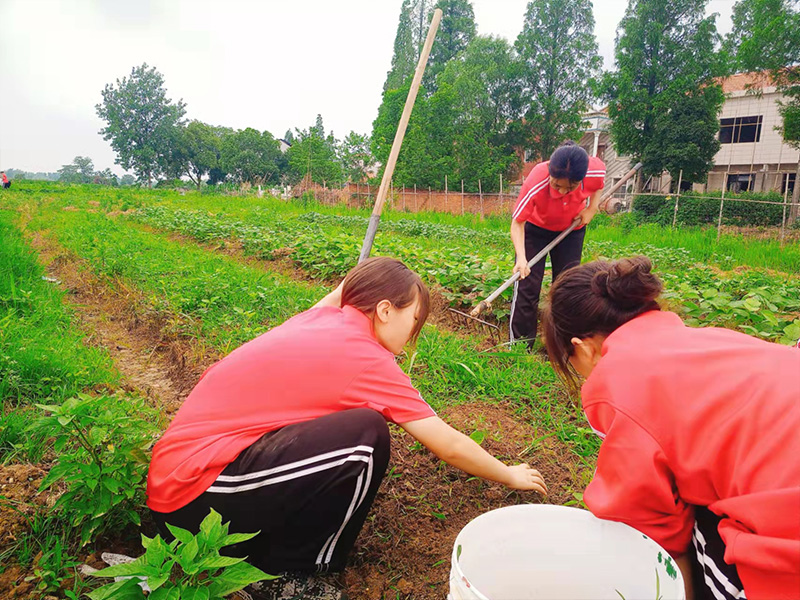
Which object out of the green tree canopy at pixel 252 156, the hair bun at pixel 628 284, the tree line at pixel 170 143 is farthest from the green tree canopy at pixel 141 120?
the hair bun at pixel 628 284

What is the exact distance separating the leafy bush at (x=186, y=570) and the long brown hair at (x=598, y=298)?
2.88 ft

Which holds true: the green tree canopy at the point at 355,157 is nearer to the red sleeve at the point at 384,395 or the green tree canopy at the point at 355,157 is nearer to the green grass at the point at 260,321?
the green grass at the point at 260,321

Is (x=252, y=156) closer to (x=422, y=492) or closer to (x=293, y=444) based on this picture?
(x=422, y=492)

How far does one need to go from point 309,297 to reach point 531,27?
24410 millimetres

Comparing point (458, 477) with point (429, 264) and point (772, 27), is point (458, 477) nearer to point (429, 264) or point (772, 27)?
→ point (429, 264)

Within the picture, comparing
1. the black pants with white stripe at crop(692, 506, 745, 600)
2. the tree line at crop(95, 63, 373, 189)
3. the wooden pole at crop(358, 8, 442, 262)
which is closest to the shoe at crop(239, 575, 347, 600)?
the black pants with white stripe at crop(692, 506, 745, 600)

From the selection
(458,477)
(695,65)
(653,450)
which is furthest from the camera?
(695,65)

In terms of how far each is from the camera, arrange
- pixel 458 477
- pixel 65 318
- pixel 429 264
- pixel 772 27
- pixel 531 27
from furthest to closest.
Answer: pixel 531 27, pixel 772 27, pixel 429 264, pixel 65 318, pixel 458 477

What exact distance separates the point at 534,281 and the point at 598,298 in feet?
7.61

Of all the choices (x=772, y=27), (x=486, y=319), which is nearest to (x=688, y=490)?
(x=486, y=319)

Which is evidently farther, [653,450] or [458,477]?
[458,477]

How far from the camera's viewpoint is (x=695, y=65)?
1795 centimetres

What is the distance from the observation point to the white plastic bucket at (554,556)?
115 centimetres

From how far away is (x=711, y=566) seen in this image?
3.64ft
